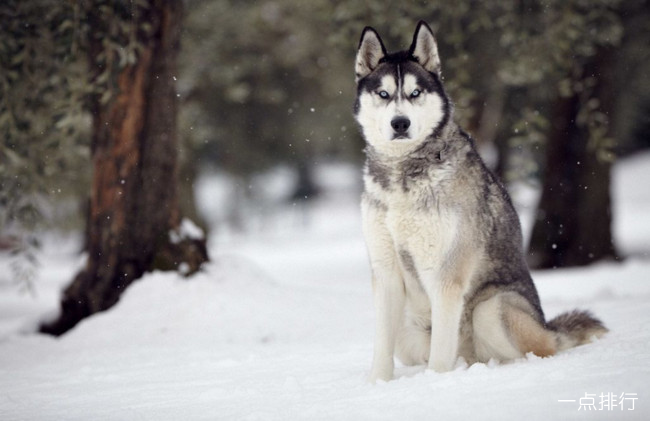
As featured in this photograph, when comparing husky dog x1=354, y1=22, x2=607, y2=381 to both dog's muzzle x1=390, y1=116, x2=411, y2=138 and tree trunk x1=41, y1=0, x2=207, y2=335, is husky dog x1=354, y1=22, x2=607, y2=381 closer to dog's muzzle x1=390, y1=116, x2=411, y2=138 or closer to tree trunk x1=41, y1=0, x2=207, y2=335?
dog's muzzle x1=390, y1=116, x2=411, y2=138

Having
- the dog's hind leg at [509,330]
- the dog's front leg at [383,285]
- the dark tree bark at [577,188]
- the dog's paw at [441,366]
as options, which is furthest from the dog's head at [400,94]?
the dark tree bark at [577,188]

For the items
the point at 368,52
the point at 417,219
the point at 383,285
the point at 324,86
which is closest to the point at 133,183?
the point at 368,52

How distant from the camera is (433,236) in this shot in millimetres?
4016

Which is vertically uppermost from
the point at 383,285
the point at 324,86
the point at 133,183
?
the point at 324,86

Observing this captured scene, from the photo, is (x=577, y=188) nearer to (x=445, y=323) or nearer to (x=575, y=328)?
(x=575, y=328)

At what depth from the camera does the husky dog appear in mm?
4035

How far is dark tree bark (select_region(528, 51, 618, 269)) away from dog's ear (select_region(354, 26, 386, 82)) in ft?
23.4

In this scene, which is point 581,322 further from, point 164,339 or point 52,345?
point 52,345

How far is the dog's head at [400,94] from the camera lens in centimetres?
412

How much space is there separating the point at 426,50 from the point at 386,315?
5.73 ft

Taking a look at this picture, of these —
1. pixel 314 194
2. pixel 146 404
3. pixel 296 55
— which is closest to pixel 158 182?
pixel 146 404

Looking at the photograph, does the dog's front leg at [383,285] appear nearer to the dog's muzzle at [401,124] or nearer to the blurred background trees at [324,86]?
the dog's muzzle at [401,124]

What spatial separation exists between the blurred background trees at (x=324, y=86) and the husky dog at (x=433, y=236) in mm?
2994

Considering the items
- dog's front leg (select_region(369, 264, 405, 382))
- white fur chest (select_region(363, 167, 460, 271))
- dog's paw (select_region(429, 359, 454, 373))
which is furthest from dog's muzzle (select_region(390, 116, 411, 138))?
dog's paw (select_region(429, 359, 454, 373))
